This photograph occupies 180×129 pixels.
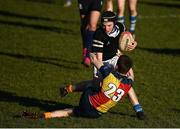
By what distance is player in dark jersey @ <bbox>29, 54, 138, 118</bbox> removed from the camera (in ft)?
29.7

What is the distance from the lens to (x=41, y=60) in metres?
14.2

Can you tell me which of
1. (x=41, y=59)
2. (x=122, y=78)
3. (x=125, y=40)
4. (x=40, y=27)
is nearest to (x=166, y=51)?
(x=41, y=59)

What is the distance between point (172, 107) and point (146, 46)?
600cm

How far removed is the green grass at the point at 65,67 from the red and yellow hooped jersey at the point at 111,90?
0.29m

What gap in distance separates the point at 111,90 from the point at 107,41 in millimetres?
1234

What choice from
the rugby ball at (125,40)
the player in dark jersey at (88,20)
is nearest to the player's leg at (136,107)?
the rugby ball at (125,40)

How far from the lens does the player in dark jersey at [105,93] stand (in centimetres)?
905

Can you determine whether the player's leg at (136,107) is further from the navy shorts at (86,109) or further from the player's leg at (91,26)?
the player's leg at (91,26)

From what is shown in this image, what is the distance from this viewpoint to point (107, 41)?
10023 millimetres

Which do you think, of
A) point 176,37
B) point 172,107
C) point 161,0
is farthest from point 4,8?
point 172,107

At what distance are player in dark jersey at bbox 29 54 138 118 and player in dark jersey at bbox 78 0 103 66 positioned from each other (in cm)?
398

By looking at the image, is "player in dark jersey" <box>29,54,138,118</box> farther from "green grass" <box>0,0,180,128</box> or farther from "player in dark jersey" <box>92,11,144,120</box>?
"player in dark jersey" <box>92,11,144,120</box>

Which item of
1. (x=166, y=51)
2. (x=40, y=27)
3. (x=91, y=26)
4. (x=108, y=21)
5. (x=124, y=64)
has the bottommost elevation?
(x=40, y=27)

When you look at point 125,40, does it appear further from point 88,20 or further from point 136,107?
point 88,20
